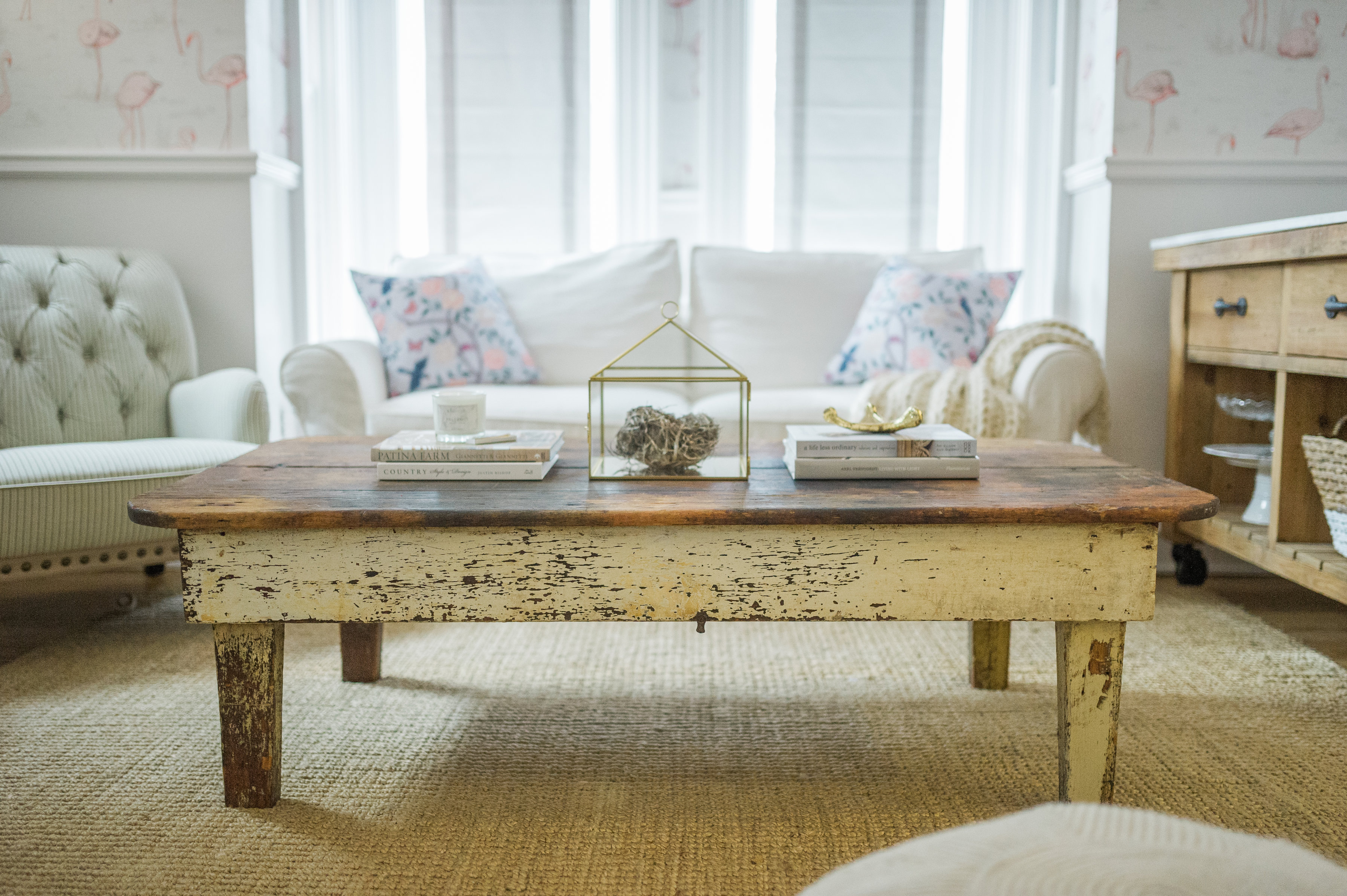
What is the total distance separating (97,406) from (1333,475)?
2.55 meters

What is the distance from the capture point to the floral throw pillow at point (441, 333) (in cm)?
272

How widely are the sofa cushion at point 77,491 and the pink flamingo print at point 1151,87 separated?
2.34 m

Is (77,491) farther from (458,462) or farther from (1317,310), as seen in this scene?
(1317,310)

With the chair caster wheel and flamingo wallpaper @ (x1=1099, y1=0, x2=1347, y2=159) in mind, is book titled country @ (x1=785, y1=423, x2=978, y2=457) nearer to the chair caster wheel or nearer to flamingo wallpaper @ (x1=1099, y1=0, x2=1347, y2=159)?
the chair caster wheel

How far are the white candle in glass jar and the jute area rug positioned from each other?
1.54 ft

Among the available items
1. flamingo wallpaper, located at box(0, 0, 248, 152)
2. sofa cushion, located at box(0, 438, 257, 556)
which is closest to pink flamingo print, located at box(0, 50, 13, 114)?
flamingo wallpaper, located at box(0, 0, 248, 152)

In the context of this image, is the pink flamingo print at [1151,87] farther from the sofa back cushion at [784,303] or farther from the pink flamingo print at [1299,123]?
the sofa back cushion at [784,303]

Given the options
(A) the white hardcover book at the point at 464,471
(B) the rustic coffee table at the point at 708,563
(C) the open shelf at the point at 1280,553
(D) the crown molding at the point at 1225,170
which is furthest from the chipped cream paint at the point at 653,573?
(D) the crown molding at the point at 1225,170

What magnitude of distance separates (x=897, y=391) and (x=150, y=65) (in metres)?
2.17

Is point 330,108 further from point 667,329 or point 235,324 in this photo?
point 667,329

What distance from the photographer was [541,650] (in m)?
2.00

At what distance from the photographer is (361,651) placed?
179cm

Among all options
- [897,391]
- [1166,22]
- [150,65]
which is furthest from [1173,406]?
[150,65]

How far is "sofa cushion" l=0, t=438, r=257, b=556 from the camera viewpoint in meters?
1.87
